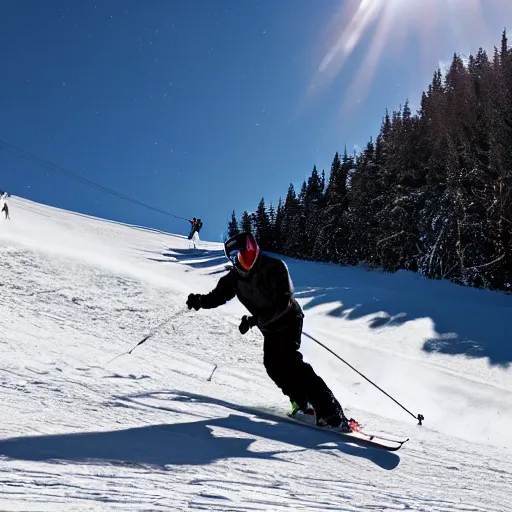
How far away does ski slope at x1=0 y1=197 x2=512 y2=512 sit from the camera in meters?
2.25

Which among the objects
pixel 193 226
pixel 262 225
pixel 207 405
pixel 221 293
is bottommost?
pixel 207 405

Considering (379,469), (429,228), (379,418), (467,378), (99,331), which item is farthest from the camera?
(429,228)

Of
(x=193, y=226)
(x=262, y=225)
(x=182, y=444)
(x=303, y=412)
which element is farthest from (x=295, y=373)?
(x=262, y=225)

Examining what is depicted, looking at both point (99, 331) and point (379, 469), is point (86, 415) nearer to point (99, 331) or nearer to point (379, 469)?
point (379, 469)

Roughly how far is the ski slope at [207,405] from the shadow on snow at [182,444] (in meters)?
0.02

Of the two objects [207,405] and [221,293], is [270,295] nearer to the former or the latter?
[221,293]

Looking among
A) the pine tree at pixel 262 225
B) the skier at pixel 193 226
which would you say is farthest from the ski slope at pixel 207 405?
the pine tree at pixel 262 225

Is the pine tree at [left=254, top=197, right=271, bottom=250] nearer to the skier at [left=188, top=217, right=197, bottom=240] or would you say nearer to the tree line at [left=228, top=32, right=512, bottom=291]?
Result: the tree line at [left=228, top=32, right=512, bottom=291]

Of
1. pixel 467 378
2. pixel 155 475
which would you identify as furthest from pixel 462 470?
pixel 467 378

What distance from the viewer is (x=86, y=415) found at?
333 cm

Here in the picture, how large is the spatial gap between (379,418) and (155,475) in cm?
348

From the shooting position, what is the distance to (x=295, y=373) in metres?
4.25

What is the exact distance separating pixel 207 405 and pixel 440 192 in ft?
92.6

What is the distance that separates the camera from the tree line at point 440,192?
24922 mm
